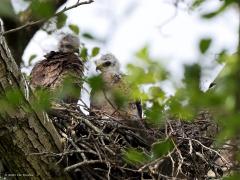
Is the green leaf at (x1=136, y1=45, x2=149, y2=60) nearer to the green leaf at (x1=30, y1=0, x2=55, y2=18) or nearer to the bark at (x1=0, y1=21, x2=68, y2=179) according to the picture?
the green leaf at (x1=30, y1=0, x2=55, y2=18)

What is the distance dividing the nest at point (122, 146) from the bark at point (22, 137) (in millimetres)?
93

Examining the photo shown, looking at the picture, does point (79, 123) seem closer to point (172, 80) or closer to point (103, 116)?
point (103, 116)

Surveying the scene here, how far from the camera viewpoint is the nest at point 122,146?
102 inches

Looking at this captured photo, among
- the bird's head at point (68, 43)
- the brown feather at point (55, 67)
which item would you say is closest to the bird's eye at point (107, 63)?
the brown feather at point (55, 67)

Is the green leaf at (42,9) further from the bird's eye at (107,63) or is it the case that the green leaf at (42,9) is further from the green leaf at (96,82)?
the bird's eye at (107,63)

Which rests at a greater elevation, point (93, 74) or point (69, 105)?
point (93, 74)

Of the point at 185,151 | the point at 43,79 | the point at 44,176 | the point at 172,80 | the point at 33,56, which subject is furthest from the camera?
the point at 33,56

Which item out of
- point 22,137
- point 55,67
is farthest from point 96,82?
point 55,67

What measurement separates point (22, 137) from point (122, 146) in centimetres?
63

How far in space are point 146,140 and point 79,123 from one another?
1.39ft

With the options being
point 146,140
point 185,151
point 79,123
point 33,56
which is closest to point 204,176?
point 185,151

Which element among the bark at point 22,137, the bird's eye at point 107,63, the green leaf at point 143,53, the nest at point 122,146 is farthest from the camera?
the bird's eye at point 107,63

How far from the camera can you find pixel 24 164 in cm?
247

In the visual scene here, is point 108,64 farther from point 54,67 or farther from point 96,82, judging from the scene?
point 96,82
